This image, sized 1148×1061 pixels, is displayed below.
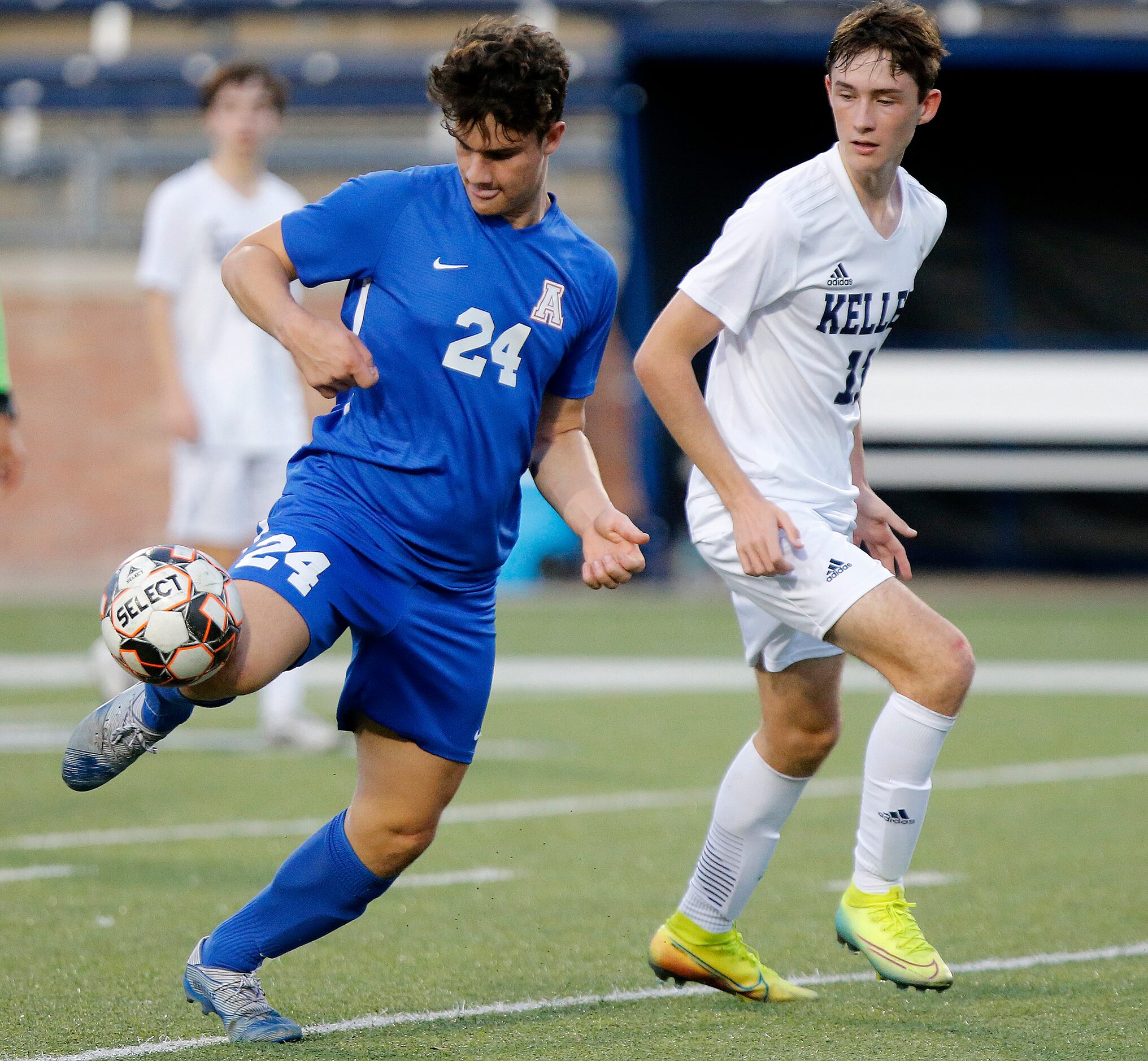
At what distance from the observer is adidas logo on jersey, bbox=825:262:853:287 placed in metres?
4.12

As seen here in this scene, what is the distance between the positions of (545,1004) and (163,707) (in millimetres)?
1195

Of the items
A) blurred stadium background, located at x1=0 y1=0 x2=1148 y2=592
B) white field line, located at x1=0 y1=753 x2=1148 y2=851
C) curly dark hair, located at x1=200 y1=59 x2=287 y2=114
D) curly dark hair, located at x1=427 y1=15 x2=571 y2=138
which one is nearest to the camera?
curly dark hair, located at x1=427 y1=15 x2=571 y2=138

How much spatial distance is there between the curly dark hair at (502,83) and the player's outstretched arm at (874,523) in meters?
1.28

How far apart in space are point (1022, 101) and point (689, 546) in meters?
5.45

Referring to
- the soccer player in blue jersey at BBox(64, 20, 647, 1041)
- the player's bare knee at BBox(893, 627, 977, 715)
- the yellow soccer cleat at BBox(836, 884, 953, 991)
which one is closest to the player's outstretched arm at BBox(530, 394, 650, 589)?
the soccer player in blue jersey at BBox(64, 20, 647, 1041)

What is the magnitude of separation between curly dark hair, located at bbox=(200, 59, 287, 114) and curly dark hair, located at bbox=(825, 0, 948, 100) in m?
4.04

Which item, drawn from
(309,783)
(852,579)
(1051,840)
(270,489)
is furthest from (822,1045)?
(270,489)

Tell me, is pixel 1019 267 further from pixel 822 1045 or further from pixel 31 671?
pixel 822 1045

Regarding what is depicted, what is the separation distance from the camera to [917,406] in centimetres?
1659

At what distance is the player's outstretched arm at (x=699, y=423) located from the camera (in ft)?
12.9

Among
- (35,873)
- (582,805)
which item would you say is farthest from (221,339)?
(35,873)

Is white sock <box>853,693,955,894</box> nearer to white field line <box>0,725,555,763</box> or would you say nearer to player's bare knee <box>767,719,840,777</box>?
player's bare knee <box>767,719,840,777</box>

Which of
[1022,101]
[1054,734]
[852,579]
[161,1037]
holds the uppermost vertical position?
A: [1022,101]

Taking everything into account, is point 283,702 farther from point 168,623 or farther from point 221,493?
point 168,623
